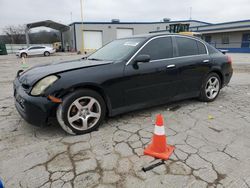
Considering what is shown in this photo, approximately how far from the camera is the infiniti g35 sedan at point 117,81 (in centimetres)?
275

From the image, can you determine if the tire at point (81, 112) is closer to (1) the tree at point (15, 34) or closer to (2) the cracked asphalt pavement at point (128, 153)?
(2) the cracked asphalt pavement at point (128, 153)

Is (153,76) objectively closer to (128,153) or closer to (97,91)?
(97,91)

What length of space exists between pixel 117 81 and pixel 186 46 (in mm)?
1877

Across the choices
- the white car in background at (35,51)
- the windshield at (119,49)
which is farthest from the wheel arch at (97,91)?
the white car in background at (35,51)

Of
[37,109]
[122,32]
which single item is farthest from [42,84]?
[122,32]

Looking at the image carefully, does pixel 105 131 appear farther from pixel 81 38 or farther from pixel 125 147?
pixel 81 38

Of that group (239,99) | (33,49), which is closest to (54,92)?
(239,99)

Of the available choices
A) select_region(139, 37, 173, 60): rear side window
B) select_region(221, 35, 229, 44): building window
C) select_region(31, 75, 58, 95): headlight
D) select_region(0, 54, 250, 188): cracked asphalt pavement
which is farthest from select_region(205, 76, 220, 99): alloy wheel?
select_region(221, 35, 229, 44): building window

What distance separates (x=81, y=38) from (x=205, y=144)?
3458 cm

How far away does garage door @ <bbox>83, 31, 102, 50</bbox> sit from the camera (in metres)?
34.6

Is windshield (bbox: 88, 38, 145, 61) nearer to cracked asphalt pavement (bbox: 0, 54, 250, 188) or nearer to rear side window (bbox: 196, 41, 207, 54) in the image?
cracked asphalt pavement (bbox: 0, 54, 250, 188)

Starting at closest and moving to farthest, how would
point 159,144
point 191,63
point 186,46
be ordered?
point 159,144 < point 191,63 < point 186,46

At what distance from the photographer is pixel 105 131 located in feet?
10.2

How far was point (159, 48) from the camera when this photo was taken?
366 centimetres
